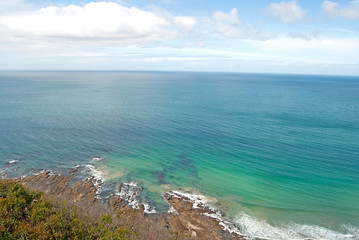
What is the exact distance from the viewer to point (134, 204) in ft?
111

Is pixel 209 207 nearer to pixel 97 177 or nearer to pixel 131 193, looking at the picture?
pixel 131 193

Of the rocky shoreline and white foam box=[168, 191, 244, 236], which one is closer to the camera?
the rocky shoreline

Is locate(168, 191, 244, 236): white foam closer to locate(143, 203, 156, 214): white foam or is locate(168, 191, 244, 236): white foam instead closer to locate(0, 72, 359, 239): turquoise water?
locate(0, 72, 359, 239): turquoise water

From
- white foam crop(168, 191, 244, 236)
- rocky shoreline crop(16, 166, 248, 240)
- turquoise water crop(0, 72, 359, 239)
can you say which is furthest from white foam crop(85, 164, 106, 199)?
white foam crop(168, 191, 244, 236)

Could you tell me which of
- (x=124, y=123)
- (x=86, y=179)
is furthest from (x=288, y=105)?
(x=86, y=179)

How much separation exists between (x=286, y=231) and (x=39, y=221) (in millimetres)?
26464

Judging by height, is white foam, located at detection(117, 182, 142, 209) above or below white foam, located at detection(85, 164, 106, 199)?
below

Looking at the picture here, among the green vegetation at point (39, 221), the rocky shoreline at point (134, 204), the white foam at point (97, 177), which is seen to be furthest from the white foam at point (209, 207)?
the green vegetation at point (39, 221)

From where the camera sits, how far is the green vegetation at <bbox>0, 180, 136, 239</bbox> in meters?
16.7

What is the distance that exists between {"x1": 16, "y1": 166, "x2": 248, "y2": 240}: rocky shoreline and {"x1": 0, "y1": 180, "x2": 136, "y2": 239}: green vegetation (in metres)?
4.75

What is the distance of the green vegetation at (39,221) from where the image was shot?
16.7 meters

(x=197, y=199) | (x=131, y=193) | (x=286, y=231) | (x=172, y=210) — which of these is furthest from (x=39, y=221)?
(x=286, y=231)

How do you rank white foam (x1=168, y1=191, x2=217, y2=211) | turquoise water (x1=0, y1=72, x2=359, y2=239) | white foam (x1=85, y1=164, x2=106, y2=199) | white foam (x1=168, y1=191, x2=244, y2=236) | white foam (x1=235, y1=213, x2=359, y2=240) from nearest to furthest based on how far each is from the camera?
white foam (x1=235, y1=213, x2=359, y2=240) < white foam (x1=168, y1=191, x2=244, y2=236) < turquoise water (x1=0, y1=72, x2=359, y2=239) < white foam (x1=168, y1=191, x2=217, y2=211) < white foam (x1=85, y1=164, x2=106, y2=199)

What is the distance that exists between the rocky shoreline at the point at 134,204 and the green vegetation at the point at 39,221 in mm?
4752
